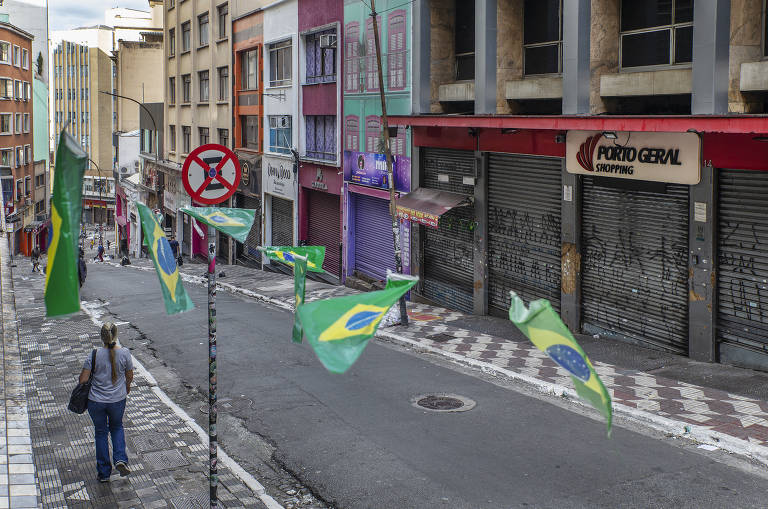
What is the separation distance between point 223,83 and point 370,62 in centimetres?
1766

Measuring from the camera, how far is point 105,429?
873 cm

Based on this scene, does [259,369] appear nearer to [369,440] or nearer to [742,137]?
[369,440]

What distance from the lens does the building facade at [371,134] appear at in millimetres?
21688

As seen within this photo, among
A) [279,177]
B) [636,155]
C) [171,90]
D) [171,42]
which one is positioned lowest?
[279,177]

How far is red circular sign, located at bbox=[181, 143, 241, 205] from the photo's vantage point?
25.5 ft

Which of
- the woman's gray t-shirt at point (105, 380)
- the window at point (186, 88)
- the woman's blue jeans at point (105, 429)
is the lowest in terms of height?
the woman's blue jeans at point (105, 429)

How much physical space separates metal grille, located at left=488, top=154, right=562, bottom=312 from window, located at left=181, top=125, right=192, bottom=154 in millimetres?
31611

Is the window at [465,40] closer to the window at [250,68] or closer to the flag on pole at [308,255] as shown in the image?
the flag on pole at [308,255]

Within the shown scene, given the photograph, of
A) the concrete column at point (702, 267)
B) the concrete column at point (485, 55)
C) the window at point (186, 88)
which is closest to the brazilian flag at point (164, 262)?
the concrete column at point (702, 267)

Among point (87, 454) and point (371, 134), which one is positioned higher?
point (371, 134)

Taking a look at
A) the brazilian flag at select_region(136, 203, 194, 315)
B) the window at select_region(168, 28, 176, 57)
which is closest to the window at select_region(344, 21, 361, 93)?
the brazilian flag at select_region(136, 203, 194, 315)

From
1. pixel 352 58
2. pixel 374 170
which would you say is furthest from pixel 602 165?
pixel 352 58

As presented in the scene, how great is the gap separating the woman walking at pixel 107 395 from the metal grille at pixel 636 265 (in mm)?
8997

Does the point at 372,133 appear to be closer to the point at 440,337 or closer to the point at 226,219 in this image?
the point at 440,337
